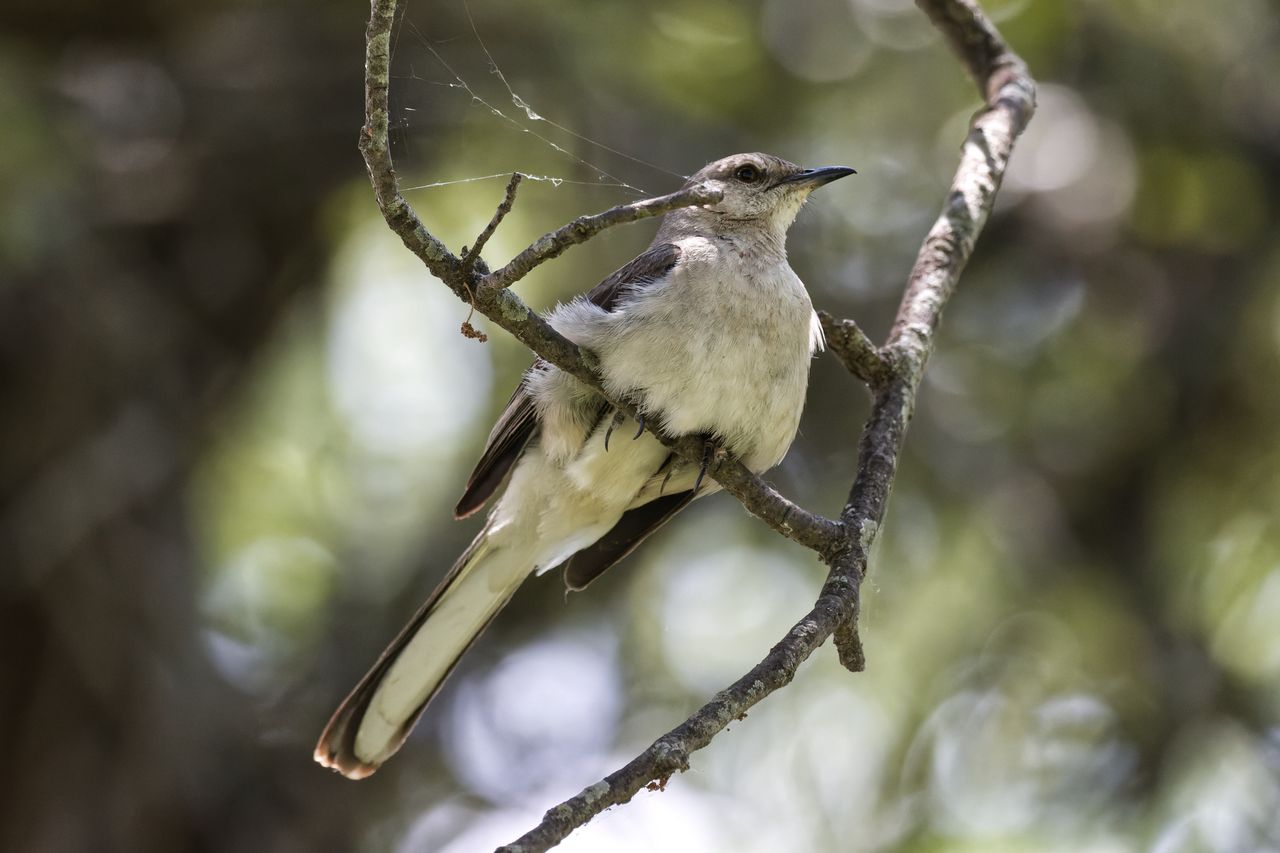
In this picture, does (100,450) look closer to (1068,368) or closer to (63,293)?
(63,293)

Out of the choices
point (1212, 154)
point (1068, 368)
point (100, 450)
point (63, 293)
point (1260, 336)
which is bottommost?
point (100, 450)

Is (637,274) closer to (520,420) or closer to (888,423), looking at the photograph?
(520,420)

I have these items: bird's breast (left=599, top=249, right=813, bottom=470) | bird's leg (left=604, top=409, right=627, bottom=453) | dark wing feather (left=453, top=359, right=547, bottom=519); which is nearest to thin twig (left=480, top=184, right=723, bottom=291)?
bird's breast (left=599, top=249, right=813, bottom=470)

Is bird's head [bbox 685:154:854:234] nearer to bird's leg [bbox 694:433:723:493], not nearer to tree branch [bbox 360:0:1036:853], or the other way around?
tree branch [bbox 360:0:1036:853]

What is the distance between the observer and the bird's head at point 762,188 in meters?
5.05

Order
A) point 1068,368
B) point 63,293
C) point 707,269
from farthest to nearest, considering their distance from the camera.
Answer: point 1068,368, point 63,293, point 707,269

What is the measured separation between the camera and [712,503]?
24.8 ft

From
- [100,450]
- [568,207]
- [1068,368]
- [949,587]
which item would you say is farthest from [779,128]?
[100,450]

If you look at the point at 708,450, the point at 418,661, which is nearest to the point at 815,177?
the point at 708,450

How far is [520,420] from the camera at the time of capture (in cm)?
466

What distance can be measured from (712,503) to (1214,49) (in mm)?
3907

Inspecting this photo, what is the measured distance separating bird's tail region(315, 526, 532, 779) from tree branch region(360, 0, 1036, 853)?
1.11m

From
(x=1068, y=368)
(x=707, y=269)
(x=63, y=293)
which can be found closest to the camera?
(x=707, y=269)

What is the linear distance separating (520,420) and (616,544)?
74cm
